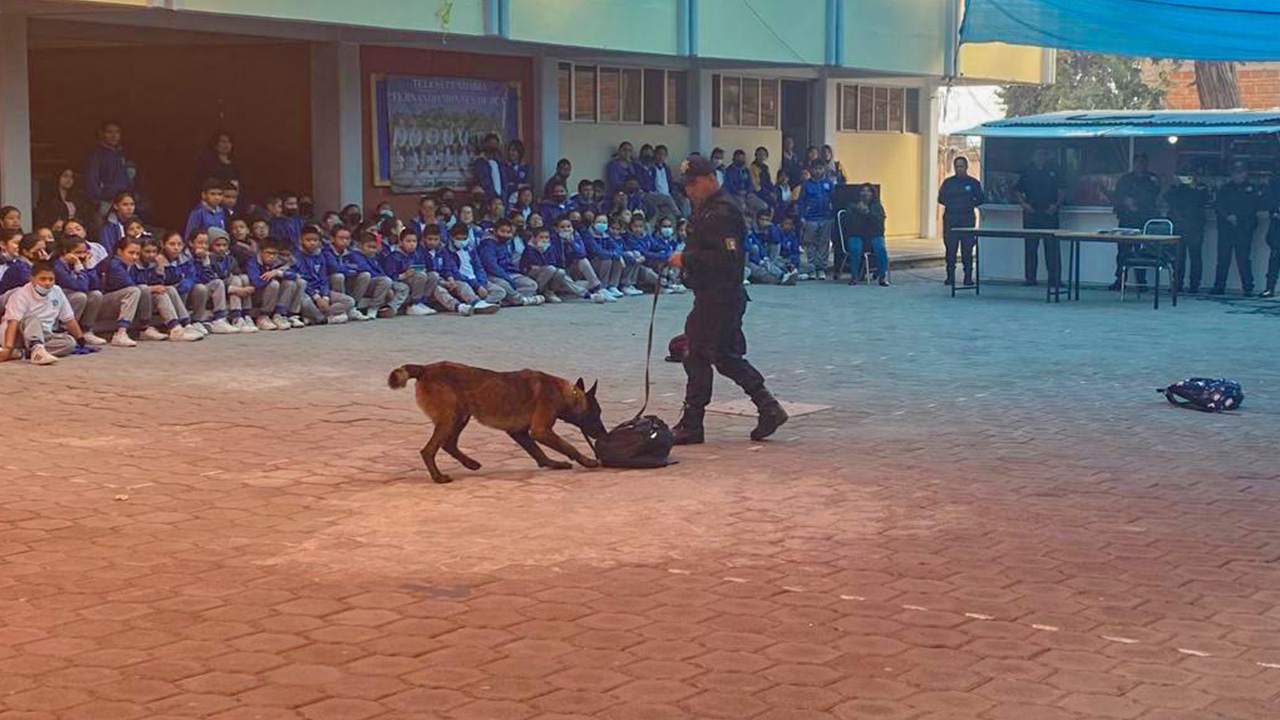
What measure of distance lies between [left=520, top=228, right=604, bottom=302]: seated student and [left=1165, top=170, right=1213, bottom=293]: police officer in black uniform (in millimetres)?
7403

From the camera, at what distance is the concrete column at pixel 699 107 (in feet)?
85.9

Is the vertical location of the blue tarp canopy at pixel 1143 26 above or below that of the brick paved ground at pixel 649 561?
above

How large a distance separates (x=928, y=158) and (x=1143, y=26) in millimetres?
24702

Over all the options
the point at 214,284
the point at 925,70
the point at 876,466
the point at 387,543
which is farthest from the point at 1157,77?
the point at 387,543

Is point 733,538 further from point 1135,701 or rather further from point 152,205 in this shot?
point 152,205

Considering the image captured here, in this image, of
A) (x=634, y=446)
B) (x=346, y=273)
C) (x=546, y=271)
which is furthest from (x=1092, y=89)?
(x=634, y=446)

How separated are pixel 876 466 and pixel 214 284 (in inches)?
344

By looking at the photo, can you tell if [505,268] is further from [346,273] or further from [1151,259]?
[1151,259]

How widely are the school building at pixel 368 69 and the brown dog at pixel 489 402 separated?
8488 mm

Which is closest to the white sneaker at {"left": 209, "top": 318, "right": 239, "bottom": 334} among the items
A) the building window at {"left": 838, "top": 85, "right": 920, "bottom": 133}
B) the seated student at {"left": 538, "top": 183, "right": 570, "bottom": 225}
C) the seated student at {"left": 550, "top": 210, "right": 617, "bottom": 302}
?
the seated student at {"left": 550, "top": 210, "right": 617, "bottom": 302}

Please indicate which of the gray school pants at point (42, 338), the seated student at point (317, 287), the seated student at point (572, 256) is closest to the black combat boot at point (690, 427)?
the gray school pants at point (42, 338)

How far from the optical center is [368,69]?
69.0ft

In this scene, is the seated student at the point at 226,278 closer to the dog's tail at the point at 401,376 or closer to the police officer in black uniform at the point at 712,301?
the police officer in black uniform at the point at 712,301

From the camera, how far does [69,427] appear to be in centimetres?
1041
